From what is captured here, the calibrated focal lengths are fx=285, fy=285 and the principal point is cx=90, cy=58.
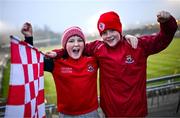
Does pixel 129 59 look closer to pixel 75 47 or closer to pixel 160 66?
pixel 75 47

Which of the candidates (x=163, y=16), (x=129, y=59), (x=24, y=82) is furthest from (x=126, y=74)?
(x=24, y=82)

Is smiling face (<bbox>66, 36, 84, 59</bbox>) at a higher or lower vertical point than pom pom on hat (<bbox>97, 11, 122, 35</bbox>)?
lower

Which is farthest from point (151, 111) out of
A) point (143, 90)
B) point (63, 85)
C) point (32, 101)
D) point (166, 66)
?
point (32, 101)

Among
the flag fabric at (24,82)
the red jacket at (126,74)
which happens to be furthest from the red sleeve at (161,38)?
the flag fabric at (24,82)

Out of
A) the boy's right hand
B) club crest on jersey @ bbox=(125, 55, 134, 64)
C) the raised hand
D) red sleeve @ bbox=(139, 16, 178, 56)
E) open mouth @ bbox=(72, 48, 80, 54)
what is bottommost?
club crest on jersey @ bbox=(125, 55, 134, 64)

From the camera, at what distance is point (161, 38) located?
7.04ft

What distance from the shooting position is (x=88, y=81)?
2.18 metres

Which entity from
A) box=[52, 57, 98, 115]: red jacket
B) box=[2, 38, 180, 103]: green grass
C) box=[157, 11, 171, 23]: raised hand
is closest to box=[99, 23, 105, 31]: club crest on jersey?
box=[52, 57, 98, 115]: red jacket

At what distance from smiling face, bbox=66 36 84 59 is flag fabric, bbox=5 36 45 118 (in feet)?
0.80

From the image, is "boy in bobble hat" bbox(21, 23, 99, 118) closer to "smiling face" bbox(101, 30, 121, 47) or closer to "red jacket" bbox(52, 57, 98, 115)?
"red jacket" bbox(52, 57, 98, 115)

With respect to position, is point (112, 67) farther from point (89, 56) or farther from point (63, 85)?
point (63, 85)

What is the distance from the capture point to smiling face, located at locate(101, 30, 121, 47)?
2.21 meters

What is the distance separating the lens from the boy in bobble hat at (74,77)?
217 centimetres

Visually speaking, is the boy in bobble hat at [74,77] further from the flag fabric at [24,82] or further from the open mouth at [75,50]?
the flag fabric at [24,82]
